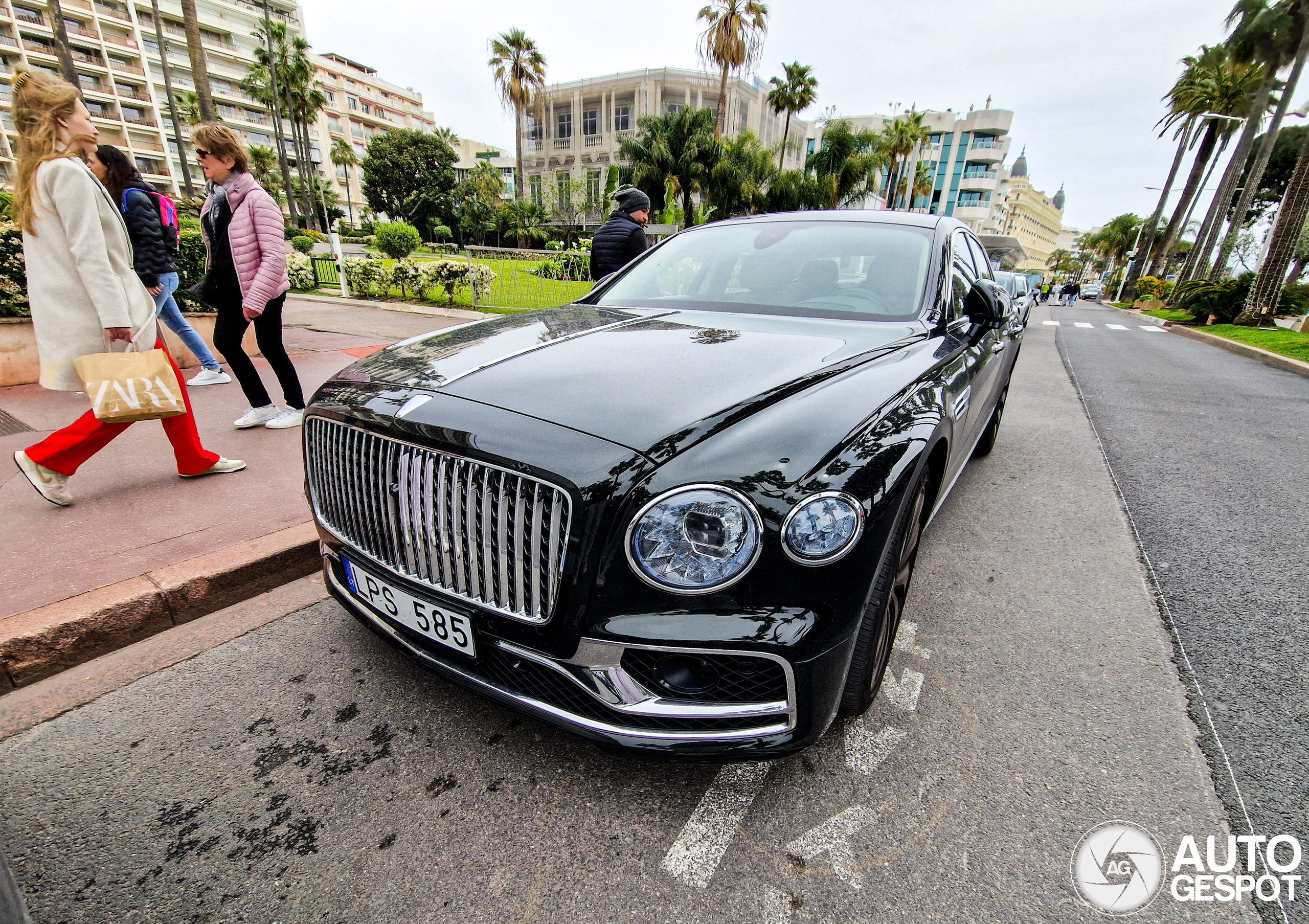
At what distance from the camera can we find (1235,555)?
10.6ft

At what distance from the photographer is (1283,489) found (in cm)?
425

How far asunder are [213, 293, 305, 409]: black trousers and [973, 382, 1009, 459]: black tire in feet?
16.2

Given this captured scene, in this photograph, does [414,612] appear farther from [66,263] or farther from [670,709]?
[66,263]

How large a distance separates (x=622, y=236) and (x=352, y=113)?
300 ft

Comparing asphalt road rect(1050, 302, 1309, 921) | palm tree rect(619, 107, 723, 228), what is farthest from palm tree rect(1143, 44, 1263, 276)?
asphalt road rect(1050, 302, 1309, 921)

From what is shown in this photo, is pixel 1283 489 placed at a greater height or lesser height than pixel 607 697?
lesser

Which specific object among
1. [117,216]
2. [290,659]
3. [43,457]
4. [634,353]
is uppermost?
[117,216]

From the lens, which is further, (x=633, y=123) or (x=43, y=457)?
(x=633, y=123)

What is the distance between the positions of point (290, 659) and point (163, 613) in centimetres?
65

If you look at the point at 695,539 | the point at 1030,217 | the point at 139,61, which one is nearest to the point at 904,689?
the point at 695,539

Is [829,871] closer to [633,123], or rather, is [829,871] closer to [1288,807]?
[1288,807]

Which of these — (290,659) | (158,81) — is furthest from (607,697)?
(158,81)

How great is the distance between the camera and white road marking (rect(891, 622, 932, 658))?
2357 mm

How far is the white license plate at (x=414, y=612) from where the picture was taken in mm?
1596
